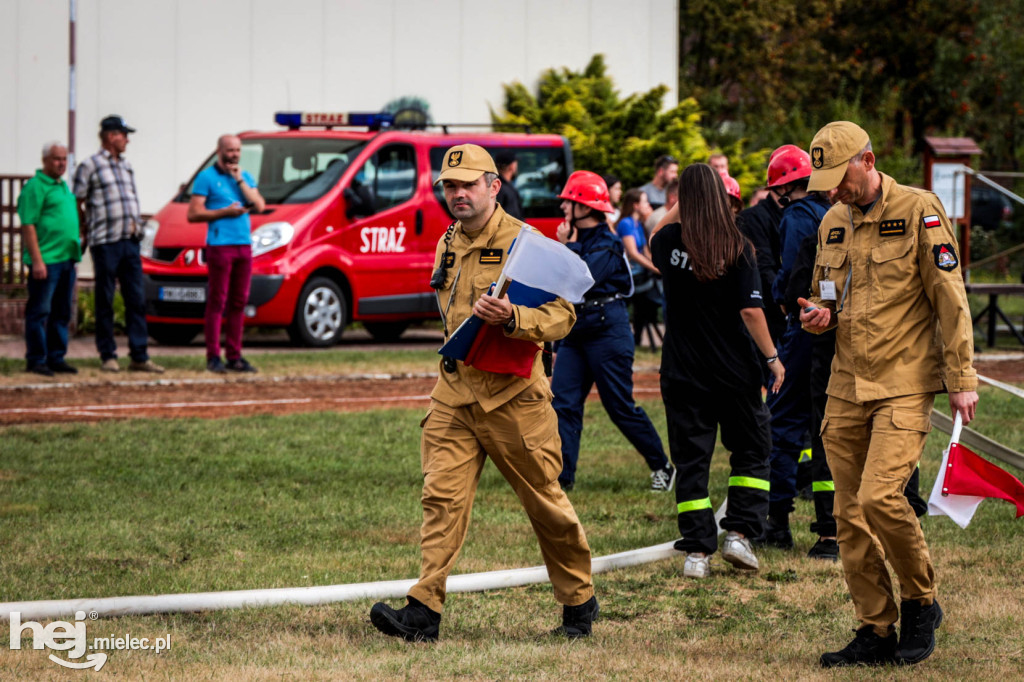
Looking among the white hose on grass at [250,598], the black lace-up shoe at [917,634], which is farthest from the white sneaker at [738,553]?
the black lace-up shoe at [917,634]

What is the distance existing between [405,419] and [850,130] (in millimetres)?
6507

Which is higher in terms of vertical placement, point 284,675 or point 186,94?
point 186,94

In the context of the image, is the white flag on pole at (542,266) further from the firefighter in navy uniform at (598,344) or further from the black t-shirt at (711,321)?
the firefighter in navy uniform at (598,344)

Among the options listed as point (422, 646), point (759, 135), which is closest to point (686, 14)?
point (759, 135)

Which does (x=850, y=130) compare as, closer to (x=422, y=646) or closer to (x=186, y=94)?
(x=422, y=646)

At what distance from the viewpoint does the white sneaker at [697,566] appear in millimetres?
6473

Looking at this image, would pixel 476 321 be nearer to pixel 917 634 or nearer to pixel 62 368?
pixel 917 634

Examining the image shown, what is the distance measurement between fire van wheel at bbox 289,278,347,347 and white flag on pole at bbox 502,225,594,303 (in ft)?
36.9

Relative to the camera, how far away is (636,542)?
23.5 ft

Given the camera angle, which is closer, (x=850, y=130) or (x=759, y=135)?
(x=850, y=130)

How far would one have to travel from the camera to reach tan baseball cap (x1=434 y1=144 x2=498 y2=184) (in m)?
5.22

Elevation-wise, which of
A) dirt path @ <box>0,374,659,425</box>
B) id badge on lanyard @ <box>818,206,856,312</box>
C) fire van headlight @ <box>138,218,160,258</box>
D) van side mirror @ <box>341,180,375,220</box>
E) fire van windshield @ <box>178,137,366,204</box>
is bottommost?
dirt path @ <box>0,374,659,425</box>

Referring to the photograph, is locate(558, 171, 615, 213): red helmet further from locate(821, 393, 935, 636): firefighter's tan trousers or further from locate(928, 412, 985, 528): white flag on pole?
locate(928, 412, 985, 528): white flag on pole

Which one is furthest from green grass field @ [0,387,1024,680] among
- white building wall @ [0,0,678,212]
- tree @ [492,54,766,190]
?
tree @ [492,54,766,190]
